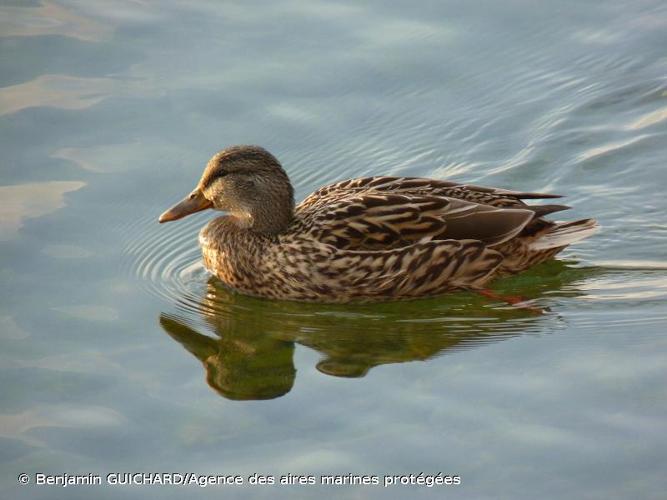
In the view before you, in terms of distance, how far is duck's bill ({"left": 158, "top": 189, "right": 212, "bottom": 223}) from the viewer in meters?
11.6

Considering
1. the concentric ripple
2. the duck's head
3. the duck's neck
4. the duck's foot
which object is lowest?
the concentric ripple

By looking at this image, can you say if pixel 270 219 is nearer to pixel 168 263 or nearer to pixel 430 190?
pixel 168 263

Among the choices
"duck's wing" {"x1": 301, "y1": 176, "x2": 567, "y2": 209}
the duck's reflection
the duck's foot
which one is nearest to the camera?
the duck's reflection

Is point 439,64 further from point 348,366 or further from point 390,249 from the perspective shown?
point 348,366

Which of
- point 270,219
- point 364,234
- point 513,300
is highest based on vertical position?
point 364,234

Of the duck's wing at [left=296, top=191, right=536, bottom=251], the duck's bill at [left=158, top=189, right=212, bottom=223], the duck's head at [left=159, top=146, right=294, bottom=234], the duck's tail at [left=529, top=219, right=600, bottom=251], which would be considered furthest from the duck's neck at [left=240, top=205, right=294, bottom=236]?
the duck's tail at [left=529, top=219, right=600, bottom=251]

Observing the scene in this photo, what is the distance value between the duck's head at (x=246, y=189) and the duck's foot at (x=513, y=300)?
186 cm

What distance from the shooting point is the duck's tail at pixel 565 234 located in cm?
1153

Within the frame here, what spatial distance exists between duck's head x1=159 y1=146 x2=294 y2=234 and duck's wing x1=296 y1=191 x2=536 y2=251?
0.30 meters

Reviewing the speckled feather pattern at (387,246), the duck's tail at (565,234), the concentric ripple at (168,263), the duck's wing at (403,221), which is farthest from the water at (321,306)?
the duck's wing at (403,221)

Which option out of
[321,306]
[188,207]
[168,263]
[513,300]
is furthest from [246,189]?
[513,300]

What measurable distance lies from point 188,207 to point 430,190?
84.0 inches

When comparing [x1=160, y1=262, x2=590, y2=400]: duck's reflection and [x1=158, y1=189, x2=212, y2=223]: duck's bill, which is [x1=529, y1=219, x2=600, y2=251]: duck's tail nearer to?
[x1=160, y1=262, x2=590, y2=400]: duck's reflection

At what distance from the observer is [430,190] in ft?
38.6
